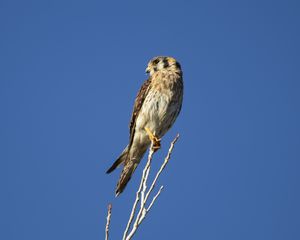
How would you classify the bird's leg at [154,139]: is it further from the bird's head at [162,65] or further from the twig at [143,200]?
the twig at [143,200]

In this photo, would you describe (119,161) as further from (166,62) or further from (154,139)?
(166,62)

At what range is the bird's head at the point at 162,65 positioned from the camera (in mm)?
6406

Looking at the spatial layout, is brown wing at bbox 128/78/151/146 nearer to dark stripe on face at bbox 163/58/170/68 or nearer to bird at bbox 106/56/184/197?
bird at bbox 106/56/184/197

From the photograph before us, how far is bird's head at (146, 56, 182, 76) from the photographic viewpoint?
641cm

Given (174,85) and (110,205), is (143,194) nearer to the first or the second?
(110,205)

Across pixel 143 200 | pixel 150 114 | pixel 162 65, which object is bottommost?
pixel 143 200

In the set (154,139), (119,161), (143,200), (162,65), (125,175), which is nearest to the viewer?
(143,200)

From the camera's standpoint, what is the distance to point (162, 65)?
6531mm

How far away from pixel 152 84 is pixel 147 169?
9.74ft

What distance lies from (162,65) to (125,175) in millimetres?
1691

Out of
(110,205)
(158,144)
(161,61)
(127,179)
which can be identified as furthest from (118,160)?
(110,205)

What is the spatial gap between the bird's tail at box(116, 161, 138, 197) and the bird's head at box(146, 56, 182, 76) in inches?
51.6

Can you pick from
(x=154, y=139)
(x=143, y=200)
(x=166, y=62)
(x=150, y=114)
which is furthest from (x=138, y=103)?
(x=143, y=200)

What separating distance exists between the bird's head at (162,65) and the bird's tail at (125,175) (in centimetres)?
131
